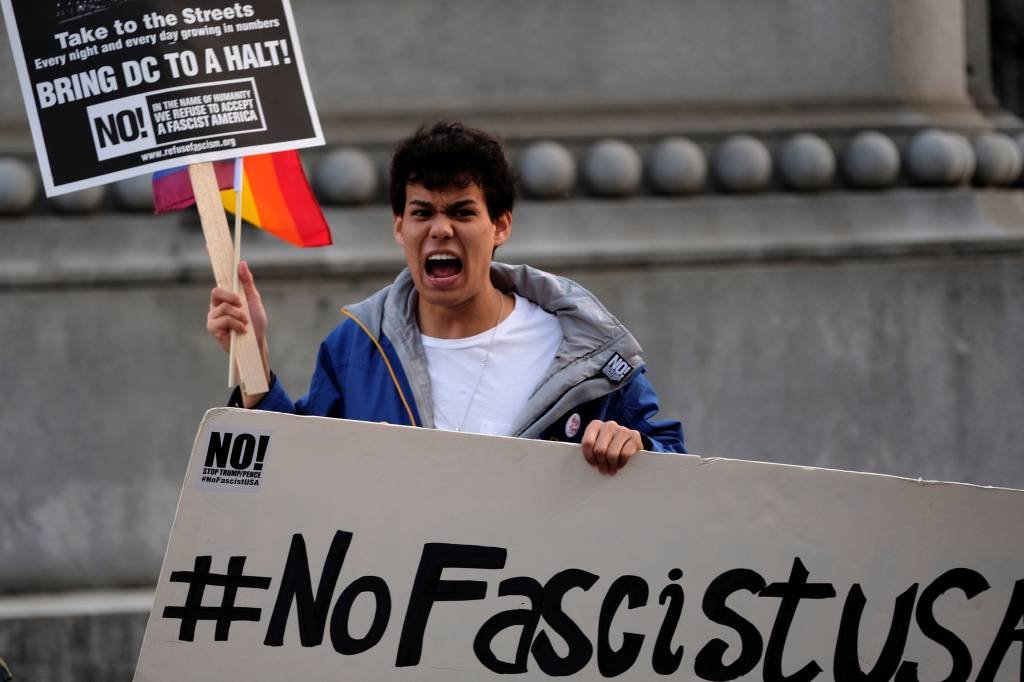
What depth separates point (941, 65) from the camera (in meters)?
6.29

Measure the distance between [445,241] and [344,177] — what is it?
103 inches

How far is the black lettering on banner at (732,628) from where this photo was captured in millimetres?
3180

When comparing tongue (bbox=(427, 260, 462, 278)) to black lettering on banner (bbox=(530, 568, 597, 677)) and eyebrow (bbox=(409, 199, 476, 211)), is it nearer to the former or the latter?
eyebrow (bbox=(409, 199, 476, 211))

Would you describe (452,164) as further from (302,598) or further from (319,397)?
(302,598)

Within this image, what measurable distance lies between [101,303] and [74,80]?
2.53 metres

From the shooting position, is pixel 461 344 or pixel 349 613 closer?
pixel 349 613

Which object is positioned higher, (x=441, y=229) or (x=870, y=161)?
(x=441, y=229)

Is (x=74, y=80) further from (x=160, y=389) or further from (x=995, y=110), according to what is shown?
(x=995, y=110)

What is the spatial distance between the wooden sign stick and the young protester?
0.10 feet

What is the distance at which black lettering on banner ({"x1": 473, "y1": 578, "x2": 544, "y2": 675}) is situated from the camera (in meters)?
3.12

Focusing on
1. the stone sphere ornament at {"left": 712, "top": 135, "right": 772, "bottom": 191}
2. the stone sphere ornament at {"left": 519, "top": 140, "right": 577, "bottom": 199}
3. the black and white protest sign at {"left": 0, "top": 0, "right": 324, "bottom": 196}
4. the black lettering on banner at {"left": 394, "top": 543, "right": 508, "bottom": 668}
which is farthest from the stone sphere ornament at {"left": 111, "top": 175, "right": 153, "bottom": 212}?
the black lettering on banner at {"left": 394, "top": 543, "right": 508, "bottom": 668}

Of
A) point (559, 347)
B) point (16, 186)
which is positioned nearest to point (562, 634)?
point (559, 347)

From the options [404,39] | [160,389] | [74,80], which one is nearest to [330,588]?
[74,80]

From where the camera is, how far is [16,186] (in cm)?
563
